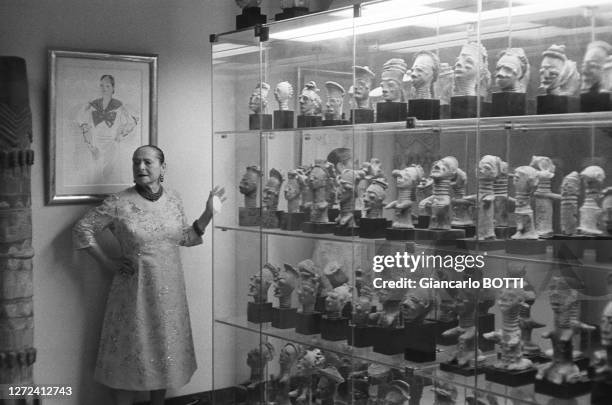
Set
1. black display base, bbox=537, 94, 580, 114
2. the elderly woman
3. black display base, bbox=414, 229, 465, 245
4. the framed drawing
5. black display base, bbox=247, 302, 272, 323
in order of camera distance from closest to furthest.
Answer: black display base, bbox=537, 94, 580, 114, black display base, bbox=414, 229, 465, 245, black display base, bbox=247, 302, 272, 323, the elderly woman, the framed drawing

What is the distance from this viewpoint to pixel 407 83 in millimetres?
3500

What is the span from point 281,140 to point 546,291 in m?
1.67

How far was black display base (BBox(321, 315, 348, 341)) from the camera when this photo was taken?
12.7 ft

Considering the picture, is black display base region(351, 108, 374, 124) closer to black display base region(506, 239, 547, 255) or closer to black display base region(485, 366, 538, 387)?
black display base region(506, 239, 547, 255)

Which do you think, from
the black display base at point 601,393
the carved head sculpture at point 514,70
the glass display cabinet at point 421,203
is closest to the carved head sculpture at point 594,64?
the glass display cabinet at point 421,203

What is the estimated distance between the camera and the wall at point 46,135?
15.1ft

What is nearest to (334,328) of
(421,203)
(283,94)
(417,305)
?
(417,305)

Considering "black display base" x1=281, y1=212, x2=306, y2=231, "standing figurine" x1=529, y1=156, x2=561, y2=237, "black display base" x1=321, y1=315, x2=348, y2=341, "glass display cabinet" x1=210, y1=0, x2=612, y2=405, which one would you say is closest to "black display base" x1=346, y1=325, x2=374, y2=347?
"glass display cabinet" x1=210, y1=0, x2=612, y2=405

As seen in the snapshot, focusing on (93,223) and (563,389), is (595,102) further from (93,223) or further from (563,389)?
(93,223)

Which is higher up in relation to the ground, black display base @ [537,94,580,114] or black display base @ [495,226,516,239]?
black display base @ [537,94,580,114]

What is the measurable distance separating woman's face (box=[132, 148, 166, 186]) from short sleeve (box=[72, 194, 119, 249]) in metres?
0.18

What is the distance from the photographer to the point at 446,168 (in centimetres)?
328

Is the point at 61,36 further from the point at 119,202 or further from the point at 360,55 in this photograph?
the point at 360,55

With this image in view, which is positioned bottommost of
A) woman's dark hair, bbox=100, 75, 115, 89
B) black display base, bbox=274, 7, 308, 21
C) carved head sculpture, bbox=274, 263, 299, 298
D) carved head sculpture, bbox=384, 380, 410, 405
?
carved head sculpture, bbox=384, 380, 410, 405
